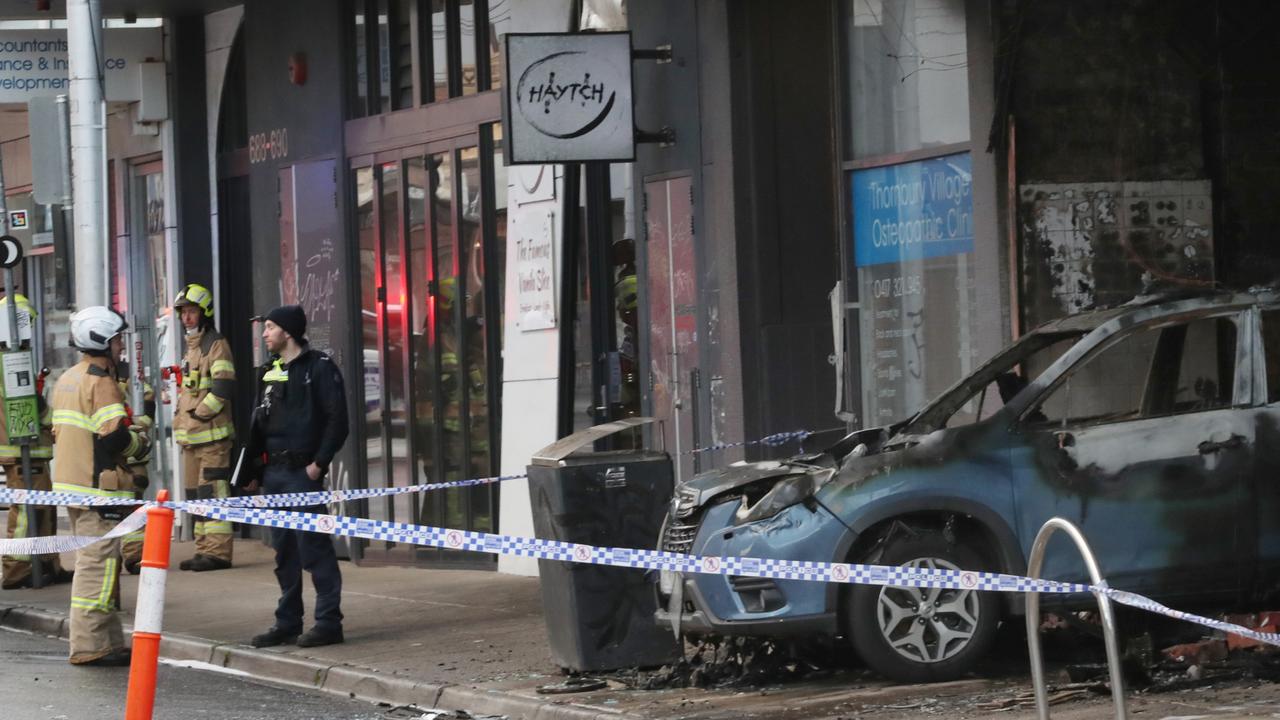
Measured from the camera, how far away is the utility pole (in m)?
14.3

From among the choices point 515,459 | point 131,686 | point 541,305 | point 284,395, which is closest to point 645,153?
point 541,305

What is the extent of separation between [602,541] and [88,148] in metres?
6.50

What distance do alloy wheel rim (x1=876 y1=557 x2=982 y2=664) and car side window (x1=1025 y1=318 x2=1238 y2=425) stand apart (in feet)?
2.82

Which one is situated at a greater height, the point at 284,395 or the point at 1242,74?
the point at 1242,74

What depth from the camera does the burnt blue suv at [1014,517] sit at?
8.89 meters

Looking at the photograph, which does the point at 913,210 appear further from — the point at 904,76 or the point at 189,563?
the point at 189,563

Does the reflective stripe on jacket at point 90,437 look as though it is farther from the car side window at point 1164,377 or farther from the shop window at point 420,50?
the car side window at point 1164,377

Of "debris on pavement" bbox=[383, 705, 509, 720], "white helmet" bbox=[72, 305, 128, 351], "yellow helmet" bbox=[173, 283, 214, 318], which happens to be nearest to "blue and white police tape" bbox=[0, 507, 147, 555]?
"white helmet" bbox=[72, 305, 128, 351]

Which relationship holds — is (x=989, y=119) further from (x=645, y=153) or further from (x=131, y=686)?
(x=131, y=686)

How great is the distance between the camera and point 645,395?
1405cm

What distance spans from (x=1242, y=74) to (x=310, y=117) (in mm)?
8269

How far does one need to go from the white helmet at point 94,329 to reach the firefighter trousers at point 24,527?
12.6ft

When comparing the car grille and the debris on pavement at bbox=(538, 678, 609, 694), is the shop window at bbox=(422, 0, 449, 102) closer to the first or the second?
the car grille

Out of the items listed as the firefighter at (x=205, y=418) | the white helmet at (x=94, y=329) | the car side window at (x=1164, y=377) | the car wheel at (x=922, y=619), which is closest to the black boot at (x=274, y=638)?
the white helmet at (x=94, y=329)
